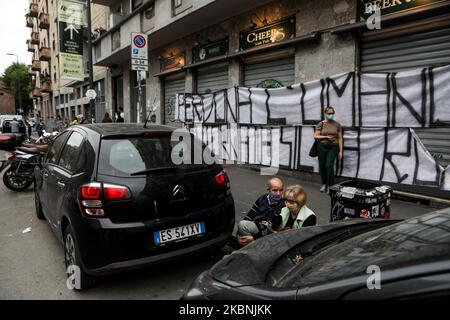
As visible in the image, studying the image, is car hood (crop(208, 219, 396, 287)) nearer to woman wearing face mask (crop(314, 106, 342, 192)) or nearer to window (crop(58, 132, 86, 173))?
window (crop(58, 132, 86, 173))

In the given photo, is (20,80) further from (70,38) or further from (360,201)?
(360,201)

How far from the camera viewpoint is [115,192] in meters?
2.88

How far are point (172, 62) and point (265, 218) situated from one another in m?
10.7

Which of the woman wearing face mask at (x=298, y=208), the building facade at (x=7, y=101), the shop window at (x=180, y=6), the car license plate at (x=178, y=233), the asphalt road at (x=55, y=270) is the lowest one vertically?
the asphalt road at (x=55, y=270)

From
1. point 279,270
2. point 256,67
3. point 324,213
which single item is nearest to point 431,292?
point 279,270

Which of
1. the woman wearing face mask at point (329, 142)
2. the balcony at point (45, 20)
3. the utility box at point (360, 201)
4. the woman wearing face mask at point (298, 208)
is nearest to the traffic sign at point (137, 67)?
the woman wearing face mask at point (329, 142)

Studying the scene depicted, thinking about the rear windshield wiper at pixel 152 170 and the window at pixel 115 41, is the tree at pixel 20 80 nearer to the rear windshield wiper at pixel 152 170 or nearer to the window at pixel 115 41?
the window at pixel 115 41

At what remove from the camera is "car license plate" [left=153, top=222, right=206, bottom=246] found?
2962 millimetres

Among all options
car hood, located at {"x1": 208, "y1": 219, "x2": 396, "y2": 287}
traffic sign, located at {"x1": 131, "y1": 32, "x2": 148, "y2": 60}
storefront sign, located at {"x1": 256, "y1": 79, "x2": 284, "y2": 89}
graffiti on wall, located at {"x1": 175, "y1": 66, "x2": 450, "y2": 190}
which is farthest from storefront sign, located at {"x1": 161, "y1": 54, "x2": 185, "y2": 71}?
car hood, located at {"x1": 208, "y1": 219, "x2": 396, "y2": 287}

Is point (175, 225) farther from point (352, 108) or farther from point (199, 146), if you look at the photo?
point (352, 108)

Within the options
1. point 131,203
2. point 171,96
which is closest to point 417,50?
point 131,203

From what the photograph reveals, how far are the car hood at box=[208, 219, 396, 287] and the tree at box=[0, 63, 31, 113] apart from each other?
73.1m

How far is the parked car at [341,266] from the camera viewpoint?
3.86 ft
